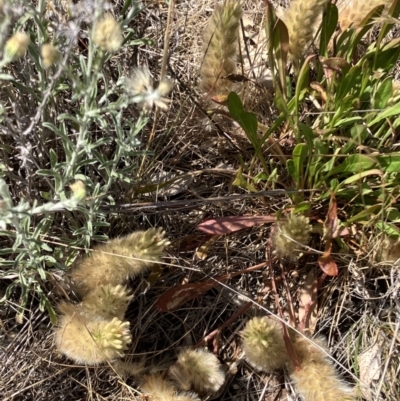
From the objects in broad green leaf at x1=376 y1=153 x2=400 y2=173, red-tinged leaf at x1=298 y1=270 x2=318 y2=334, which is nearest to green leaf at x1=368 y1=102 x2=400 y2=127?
broad green leaf at x1=376 y1=153 x2=400 y2=173

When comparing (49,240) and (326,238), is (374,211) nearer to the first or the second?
(326,238)

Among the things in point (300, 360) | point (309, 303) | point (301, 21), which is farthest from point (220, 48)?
point (300, 360)

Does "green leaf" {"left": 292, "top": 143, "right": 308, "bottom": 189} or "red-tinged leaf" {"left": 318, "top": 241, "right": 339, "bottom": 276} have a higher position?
"green leaf" {"left": 292, "top": 143, "right": 308, "bottom": 189}

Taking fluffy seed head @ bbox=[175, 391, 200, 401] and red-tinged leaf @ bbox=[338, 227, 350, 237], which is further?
red-tinged leaf @ bbox=[338, 227, 350, 237]

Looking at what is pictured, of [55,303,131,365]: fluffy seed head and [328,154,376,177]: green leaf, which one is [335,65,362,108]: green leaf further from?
[55,303,131,365]: fluffy seed head

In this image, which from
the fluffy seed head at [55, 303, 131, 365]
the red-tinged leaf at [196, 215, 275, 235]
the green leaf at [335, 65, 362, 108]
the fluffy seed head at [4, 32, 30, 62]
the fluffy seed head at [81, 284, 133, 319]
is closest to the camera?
the fluffy seed head at [4, 32, 30, 62]

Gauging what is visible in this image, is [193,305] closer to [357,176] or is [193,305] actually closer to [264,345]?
[264,345]

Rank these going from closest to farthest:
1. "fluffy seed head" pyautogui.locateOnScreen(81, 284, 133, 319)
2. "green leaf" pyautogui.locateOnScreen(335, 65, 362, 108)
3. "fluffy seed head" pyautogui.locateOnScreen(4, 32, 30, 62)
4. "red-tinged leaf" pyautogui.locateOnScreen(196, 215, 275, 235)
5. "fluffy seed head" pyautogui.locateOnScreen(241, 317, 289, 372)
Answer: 1. "fluffy seed head" pyautogui.locateOnScreen(4, 32, 30, 62)
2. "fluffy seed head" pyautogui.locateOnScreen(81, 284, 133, 319)
3. "fluffy seed head" pyautogui.locateOnScreen(241, 317, 289, 372)
4. "green leaf" pyautogui.locateOnScreen(335, 65, 362, 108)
5. "red-tinged leaf" pyautogui.locateOnScreen(196, 215, 275, 235)
